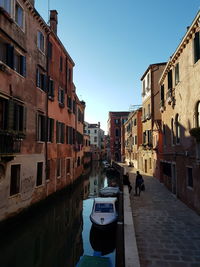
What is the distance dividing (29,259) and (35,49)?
1237 cm

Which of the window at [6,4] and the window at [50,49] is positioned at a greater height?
the window at [50,49]

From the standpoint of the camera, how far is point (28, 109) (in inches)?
521

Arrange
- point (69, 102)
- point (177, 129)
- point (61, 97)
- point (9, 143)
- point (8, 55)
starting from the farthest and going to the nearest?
point (69, 102), point (61, 97), point (177, 129), point (8, 55), point (9, 143)

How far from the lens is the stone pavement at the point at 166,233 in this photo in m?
6.46

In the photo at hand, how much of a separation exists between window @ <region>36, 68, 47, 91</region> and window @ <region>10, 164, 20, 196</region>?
600 cm

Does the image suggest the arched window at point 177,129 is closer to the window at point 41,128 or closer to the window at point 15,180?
the window at point 41,128

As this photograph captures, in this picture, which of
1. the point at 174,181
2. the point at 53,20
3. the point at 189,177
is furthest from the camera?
the point at 53,20

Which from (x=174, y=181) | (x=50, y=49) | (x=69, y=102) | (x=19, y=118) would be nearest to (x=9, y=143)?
(x=19, y=118)

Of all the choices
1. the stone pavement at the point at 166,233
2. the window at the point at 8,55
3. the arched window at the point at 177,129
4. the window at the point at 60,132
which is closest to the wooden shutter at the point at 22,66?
the window at the point at 8,55

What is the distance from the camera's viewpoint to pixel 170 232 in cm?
841

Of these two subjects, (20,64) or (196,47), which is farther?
(20,64)

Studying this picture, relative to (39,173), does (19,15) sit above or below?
above

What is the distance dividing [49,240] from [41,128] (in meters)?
7.51

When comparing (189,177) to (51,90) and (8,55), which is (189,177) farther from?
(51,90)
